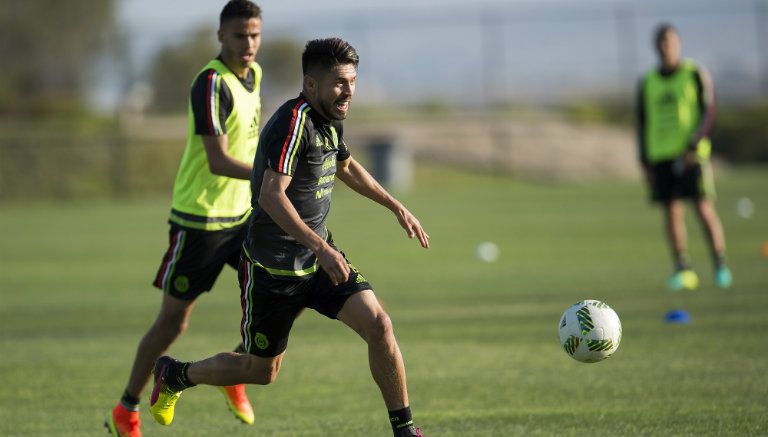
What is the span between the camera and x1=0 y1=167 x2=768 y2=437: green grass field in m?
6.57

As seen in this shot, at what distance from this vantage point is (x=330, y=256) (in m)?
5.18

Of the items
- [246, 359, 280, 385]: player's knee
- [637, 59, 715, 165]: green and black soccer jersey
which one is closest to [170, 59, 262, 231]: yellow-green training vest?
[246, 359, 280, 385]: player's knee

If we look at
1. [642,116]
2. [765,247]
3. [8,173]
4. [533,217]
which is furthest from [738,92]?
[642,116]

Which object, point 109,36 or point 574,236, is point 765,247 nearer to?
point 574,236

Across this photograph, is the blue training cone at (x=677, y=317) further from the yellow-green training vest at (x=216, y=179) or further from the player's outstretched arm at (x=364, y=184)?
the yellow-green training vest at (x=216, y=179)

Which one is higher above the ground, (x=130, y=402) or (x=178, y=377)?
(x=178, y=377)

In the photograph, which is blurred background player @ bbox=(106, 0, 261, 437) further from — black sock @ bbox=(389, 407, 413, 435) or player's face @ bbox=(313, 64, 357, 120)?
black sock @ bbox=(389, 407, 413, 435)

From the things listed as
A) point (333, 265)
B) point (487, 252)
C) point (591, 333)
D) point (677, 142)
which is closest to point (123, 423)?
point (333, 265)

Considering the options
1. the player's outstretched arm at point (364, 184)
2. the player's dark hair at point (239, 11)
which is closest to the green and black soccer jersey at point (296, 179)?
the player's outstretched arm at point (364, 184)

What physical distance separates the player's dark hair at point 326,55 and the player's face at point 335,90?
0.03m

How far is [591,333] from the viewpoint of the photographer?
6320mm

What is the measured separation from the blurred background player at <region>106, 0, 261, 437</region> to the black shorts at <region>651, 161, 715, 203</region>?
6.16 meters

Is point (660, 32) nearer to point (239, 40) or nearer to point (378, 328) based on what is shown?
point (239, 40)

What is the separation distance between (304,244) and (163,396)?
57.7 inches
